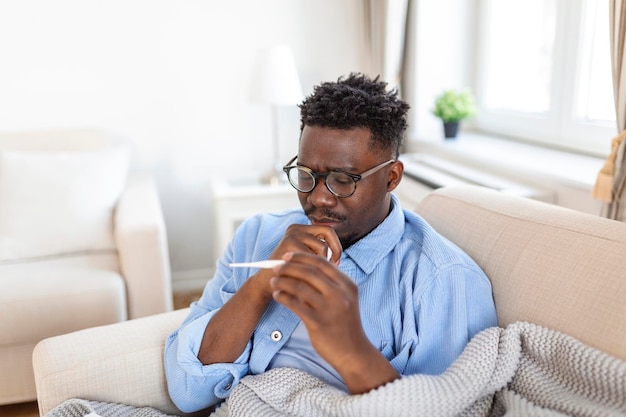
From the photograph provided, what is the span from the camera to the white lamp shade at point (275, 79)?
246cm

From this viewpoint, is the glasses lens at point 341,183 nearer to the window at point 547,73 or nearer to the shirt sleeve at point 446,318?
the shirt sleeve at point 446,318

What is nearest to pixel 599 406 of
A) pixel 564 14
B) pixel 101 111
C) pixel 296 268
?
pixel 296 268

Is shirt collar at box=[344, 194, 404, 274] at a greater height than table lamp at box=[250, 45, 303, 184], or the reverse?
table lamp at box=[250, 45, 303, 184]

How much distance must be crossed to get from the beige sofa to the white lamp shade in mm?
1265

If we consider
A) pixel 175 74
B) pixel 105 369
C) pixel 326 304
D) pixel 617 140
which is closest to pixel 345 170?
pixel 326 304

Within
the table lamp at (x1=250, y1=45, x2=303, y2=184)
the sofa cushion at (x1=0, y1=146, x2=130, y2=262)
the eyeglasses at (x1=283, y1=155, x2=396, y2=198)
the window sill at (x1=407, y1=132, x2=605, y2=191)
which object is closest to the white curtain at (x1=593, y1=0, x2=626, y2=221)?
the window sill at (x1=407, y1=132, x2=605, y2=191)

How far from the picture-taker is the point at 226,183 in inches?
103

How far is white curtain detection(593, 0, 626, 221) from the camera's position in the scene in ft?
4.72

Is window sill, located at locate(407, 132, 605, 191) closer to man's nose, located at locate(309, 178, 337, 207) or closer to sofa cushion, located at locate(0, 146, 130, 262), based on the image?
man's nose, located at locate(309, 178, 337, 207)

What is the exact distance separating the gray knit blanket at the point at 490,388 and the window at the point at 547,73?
1308 millimetres

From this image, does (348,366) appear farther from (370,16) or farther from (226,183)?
(370,16)

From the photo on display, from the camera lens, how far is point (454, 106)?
2.49 metres

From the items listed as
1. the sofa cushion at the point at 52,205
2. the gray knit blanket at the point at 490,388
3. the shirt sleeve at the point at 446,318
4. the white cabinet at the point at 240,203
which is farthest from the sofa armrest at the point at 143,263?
the shirt sleeve at the point at 446,318

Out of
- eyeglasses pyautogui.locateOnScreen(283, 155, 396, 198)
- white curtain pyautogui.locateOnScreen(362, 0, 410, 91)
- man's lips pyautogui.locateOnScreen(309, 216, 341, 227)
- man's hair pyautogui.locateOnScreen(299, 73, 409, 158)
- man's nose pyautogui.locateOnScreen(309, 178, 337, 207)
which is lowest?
man's lips pyautogui.locateOnScreen(309, 216, 341, 227)
